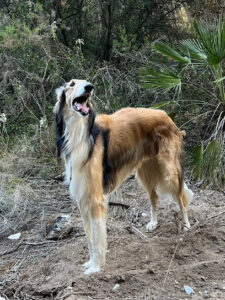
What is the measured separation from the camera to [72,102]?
423 cm

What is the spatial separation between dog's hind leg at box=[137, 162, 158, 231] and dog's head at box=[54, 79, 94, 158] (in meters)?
1.77

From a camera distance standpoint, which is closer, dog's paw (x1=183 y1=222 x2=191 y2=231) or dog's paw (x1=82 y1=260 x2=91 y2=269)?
dog's paw (x1=82 y1=260 x2=91 y2=269)

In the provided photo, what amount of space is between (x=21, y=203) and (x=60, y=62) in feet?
15.2

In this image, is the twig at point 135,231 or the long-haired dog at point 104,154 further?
the twig at point 135,231

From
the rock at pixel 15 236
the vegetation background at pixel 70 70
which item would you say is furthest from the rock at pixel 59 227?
the vegetation background at pixel 70 70

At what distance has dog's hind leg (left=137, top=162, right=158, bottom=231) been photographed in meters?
5.83

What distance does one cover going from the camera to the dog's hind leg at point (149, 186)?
5828 mm

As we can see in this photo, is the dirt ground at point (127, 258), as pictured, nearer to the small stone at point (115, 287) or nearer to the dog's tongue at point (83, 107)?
the small stone at point (115, 287)

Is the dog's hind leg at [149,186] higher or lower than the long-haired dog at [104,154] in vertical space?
lower

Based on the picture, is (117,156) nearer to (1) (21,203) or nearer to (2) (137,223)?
(2) (137,223)

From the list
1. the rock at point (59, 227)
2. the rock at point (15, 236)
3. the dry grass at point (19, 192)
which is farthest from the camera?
the dry grass at point (19, 192)

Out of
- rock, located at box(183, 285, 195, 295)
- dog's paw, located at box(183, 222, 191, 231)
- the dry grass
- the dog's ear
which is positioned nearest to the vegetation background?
the dry grass

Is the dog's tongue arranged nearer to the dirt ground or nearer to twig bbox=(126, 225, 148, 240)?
the dirt ground

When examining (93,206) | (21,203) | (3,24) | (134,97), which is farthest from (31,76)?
(93,206)
